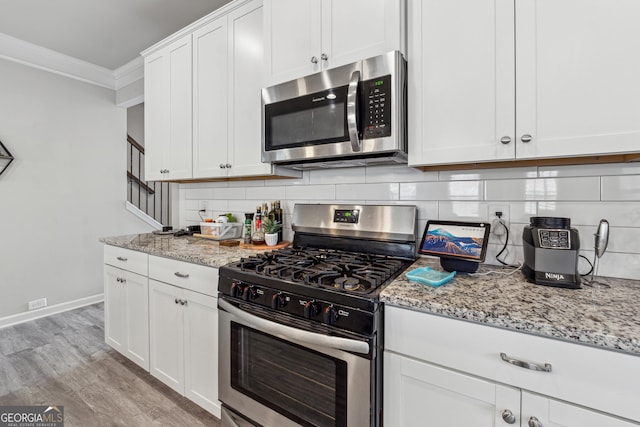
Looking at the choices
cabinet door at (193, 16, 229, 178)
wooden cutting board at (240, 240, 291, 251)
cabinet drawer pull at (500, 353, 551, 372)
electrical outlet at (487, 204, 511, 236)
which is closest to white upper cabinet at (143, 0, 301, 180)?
cabinet door at (193, 16, 229, 178)

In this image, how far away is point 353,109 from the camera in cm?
137

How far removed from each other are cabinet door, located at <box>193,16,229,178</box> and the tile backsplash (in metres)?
0.63

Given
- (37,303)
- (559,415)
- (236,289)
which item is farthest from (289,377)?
(37,303)

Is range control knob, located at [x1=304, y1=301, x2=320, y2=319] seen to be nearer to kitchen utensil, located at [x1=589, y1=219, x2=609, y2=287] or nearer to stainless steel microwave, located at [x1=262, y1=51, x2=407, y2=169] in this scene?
stainless steel microwave, located at [x1=262, y1=51, x2=407, y2=169]

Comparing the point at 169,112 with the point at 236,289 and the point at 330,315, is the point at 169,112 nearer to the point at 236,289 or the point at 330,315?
the point at 236,289

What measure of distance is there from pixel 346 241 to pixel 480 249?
0.74 m

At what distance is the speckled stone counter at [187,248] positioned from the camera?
1650mm

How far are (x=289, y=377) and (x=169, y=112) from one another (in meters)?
2.21

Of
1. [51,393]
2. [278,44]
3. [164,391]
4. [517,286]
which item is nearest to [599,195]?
[517,286]

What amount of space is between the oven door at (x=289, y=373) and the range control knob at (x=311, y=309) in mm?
72

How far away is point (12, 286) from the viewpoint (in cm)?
301

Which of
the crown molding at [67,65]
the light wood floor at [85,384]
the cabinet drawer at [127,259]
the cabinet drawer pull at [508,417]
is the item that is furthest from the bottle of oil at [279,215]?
the crown molding at [67,65]

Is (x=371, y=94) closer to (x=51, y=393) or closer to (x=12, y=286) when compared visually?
(x=51, y=393)

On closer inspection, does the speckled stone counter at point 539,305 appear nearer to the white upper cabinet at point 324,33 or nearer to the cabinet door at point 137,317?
the white upper cabinet at point 324,33
